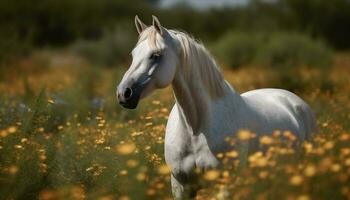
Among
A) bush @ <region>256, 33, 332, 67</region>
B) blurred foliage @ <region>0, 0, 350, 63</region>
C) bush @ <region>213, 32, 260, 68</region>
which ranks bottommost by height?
blurred foliage @ <region>0, 0, 350, 63</region>

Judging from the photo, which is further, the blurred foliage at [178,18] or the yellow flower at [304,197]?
the blurred foliage at [178,18]

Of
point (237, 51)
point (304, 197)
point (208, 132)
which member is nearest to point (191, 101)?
point (208, 132)

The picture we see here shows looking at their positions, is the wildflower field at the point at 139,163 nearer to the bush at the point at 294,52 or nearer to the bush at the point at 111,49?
the bush at the point at 294,52

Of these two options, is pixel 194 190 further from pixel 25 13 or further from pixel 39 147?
pixel 25 13

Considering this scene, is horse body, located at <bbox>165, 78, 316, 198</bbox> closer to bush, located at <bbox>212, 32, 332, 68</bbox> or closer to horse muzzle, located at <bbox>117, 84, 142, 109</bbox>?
horse muzzle, located at <bbox>117, 84, 142, 109</bbox>

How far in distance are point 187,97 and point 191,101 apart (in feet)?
0.14

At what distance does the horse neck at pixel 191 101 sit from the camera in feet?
15.3

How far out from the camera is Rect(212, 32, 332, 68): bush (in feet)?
58.4

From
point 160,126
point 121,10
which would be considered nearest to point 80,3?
point 121,10

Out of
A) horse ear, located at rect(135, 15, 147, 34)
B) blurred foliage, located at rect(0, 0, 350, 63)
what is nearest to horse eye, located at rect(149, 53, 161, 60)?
horse ear, located at rect(135, 15, 147, 34)

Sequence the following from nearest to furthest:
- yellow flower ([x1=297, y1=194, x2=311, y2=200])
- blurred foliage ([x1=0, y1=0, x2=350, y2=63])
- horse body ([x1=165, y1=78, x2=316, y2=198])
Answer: yellow flower ([x1=297, y1=194, x2=311, y2=200]), horse body ([x1=165, y1=78, x2=316, y2=198]), blurred foliage ([x1=0, y1=0, x2=350, y2=63])

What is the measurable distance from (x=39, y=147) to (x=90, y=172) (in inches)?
19.0

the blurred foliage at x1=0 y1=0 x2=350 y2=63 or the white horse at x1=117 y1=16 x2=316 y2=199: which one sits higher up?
the white horse at x1=117 y1=16 x2=316 y2=199

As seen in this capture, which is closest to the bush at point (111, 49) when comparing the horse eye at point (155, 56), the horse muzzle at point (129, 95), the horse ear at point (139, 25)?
the horse ear at point (139, 25)
